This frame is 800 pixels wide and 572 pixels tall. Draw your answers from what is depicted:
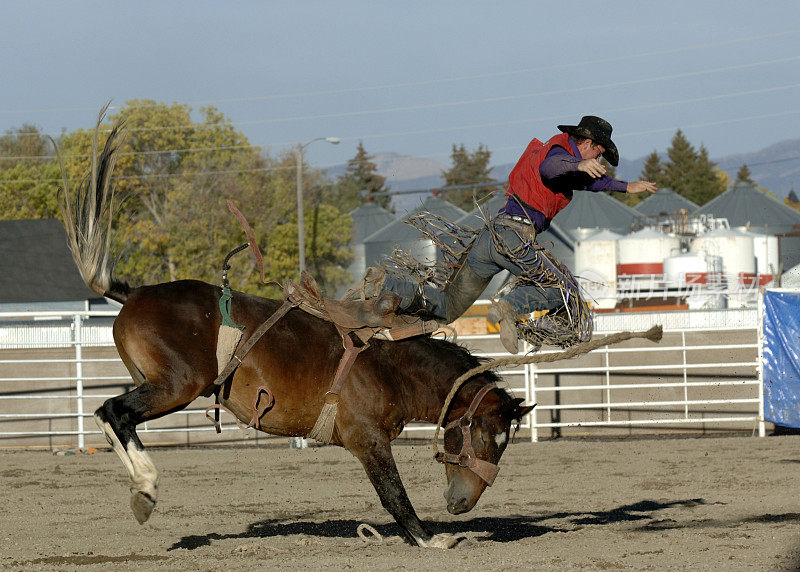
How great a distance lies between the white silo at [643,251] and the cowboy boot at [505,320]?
39530mm

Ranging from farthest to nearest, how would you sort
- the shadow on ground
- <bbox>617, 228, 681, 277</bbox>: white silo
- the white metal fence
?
<bbox>617, 228, 681, 277</bbox>: white silo → the white metal fence → the shadow on ground

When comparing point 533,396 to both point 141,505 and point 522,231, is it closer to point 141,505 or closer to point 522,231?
point 522,231

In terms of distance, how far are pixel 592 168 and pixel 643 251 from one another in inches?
1634

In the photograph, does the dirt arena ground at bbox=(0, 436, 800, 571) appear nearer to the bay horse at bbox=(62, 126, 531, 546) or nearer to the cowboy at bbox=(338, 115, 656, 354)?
the bay horse at bbox=(62, 126, 531, 546)

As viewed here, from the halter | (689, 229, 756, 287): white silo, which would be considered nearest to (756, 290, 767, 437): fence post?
the halter

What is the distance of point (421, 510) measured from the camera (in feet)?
25.6

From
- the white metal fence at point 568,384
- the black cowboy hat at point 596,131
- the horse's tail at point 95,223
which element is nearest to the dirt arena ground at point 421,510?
the white metal fence at point 568,384

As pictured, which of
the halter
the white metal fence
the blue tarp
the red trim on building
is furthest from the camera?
the red trim on building

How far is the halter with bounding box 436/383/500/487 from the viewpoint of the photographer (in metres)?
5.47

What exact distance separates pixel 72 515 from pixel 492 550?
13.0 ft

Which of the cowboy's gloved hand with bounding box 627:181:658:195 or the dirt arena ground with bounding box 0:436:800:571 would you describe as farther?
the dirt arena ground with bounding box 0:436:800:571

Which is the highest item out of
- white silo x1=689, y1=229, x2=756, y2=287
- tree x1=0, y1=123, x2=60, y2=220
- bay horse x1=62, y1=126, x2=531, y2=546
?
tree x1=0, y1=123, x2=60, y2=220

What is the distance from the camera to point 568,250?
48719mm

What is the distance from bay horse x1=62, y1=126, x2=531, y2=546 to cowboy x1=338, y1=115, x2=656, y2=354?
0.95 ft
